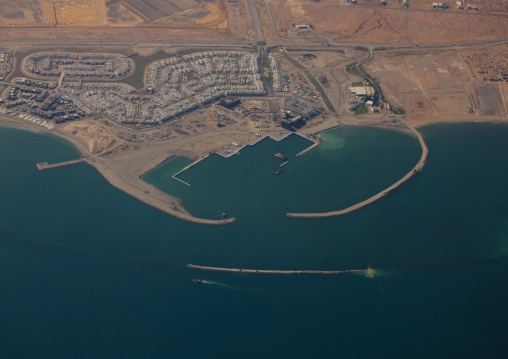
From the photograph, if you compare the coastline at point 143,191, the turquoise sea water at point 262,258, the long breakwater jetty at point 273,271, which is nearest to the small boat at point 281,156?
the turquoise sea water at point 262,258

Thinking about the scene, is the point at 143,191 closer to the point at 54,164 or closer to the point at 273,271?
the point at 54,164

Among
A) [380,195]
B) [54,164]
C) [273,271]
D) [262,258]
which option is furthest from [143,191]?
[380,195]

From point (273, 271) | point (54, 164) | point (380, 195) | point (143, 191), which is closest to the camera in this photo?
point (273, 271)

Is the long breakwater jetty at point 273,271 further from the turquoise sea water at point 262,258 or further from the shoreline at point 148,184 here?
the shoreline at point 148,184

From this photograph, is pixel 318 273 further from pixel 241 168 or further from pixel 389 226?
pixel 241 168

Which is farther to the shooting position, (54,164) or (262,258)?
(54,164)

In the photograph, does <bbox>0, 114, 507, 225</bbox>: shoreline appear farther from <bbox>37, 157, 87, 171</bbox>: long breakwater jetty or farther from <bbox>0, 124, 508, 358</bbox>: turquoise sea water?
<bbox>37, 157, 87, 171</bbox>: long breakwater jetty

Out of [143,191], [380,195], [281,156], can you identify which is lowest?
[380,195]

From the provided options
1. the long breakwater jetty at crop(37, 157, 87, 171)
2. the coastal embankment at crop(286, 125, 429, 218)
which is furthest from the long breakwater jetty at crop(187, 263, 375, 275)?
the long breakwater jetty at crop(37, 157, 87, 171)

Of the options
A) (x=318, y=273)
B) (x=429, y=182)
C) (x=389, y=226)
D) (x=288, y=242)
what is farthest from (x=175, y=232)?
(x=429, y=182)
